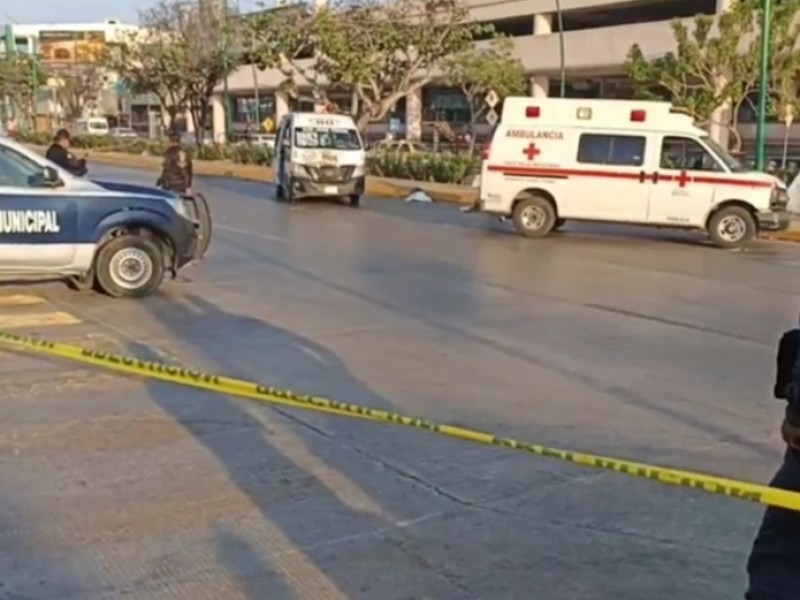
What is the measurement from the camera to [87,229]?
9922 mm

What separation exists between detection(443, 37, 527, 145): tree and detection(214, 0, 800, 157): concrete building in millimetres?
3522

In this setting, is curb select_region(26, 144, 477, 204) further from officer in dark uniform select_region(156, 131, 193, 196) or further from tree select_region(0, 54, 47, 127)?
tree select_region(0, 54, 47, 127)

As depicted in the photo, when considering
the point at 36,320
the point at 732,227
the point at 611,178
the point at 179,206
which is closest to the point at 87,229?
the point at 179,206

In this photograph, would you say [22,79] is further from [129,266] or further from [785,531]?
[785,531]

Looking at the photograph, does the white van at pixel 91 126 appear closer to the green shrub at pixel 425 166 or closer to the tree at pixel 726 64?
the green shrub at pixel 425 166

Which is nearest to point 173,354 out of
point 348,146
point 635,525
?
point 635,525

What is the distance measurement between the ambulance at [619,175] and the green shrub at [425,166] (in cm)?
1219

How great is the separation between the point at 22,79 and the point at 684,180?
210 ft

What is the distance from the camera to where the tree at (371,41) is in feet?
117

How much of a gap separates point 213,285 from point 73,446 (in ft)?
19.3

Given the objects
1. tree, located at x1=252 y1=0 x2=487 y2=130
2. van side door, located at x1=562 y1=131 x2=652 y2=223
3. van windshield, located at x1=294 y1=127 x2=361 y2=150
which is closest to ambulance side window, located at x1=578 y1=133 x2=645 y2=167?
van side door, located at x1=562 y1=131 x2=652 y2=223

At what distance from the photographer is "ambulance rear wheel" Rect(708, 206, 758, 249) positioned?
625 inches

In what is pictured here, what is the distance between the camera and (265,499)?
468cm

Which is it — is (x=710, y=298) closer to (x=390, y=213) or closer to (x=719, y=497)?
(x=719, y=497)
